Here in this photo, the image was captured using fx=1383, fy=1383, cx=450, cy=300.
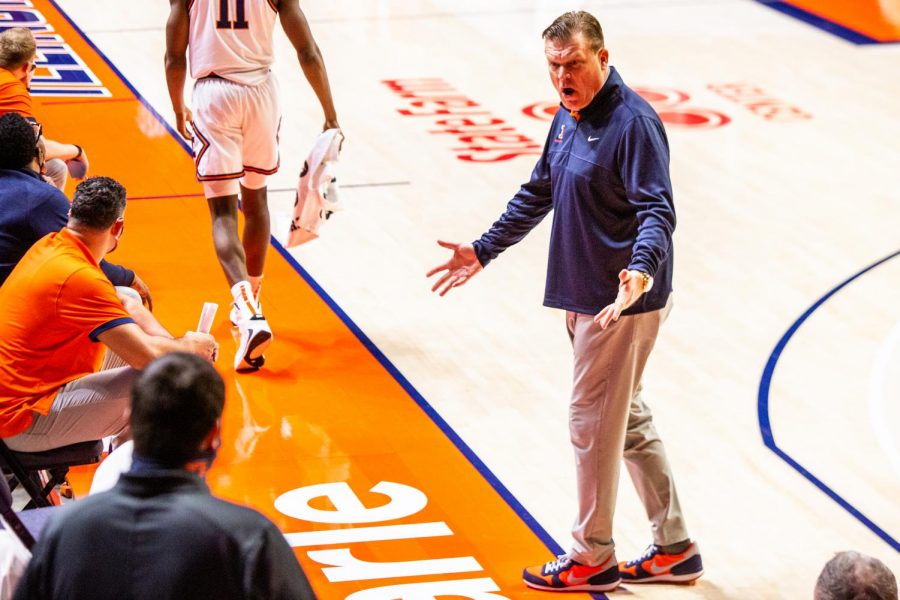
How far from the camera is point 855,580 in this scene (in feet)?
9.43

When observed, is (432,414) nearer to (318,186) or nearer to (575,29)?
(318,186)

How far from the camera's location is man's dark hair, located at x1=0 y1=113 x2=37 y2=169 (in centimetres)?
495

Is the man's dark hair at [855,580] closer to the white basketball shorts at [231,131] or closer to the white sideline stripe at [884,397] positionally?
the white sideline stripe at [884,397]

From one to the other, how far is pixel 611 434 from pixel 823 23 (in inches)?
399

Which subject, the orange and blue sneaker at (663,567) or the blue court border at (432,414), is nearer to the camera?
the orange and blue sneaker at (663,567)

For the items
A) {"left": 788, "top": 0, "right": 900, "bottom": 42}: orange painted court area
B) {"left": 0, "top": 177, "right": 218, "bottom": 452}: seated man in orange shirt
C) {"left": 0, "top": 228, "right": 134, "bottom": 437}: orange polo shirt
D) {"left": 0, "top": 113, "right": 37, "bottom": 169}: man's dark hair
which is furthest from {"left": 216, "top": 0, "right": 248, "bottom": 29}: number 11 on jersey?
{"left": 788, "top": 0, "right": 900, "bottom": 42}: orange painted court area

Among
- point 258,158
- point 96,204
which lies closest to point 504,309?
point 258,158

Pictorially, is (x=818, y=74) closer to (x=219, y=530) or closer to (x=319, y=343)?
(x=319, y=343)

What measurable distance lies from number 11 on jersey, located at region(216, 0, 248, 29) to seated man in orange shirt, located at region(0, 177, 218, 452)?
6.19ft

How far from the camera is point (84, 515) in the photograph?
2283 mm

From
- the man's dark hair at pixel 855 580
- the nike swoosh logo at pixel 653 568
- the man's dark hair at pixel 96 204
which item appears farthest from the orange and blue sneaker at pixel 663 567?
the man's dark hair at pixel 96 204

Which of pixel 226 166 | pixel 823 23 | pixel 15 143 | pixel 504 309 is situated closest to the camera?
pixel 15 143

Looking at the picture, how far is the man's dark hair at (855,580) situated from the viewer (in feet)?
9.44

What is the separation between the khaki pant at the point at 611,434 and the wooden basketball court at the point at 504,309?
28cm
